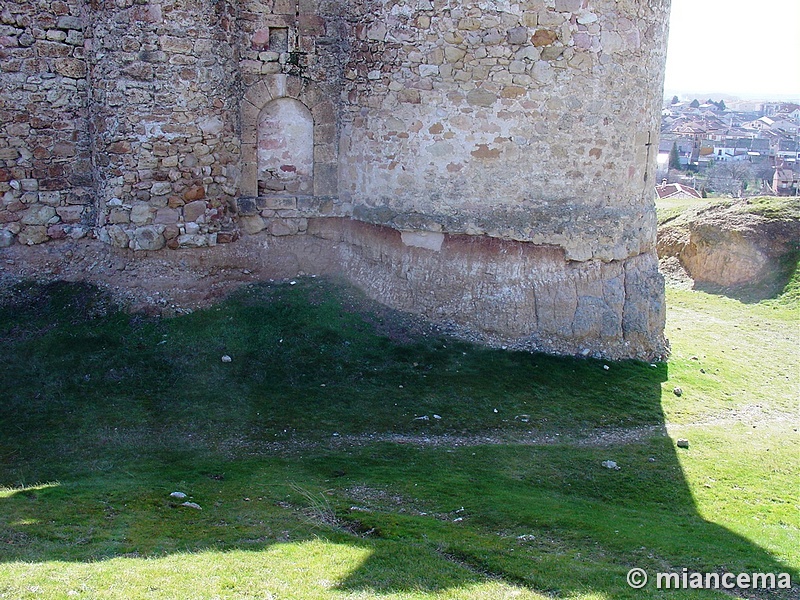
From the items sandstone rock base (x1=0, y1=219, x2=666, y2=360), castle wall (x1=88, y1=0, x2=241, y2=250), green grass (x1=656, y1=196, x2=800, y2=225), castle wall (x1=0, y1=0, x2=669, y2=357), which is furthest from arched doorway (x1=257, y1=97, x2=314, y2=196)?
green grass (x1=656, y1=196, x2=800, y2=225)

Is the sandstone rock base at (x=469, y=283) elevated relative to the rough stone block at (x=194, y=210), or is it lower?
lower

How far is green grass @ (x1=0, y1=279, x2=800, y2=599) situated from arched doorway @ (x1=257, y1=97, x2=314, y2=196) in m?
1.73

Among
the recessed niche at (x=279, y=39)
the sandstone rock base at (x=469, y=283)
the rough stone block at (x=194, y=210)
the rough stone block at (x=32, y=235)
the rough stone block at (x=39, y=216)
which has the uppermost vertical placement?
the recessed niche at (x=279, y=39)

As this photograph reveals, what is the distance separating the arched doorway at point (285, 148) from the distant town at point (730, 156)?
79.1 ft

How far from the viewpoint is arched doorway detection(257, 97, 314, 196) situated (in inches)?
523

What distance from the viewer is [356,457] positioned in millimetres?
9633

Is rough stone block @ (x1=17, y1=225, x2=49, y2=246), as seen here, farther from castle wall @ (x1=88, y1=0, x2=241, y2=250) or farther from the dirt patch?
the dirt patch

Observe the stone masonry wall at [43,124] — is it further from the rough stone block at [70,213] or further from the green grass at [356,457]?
the green grass at [356,457]

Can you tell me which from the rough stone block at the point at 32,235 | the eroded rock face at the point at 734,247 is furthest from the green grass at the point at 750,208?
the rough stone block at the point at 32,235

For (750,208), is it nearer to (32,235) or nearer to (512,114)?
(512,114)

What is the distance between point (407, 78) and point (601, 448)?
6105 mm

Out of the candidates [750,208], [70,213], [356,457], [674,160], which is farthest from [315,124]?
[674,160]

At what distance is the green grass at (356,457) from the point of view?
6.34 metres

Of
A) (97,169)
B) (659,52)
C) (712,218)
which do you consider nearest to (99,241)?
(97,169)
